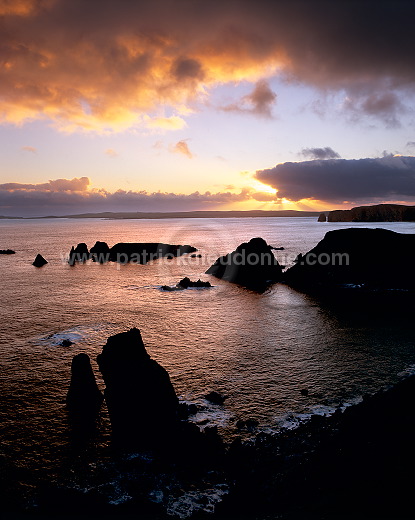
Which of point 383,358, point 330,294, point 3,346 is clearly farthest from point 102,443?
point 330,294

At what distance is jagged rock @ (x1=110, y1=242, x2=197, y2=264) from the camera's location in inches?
4520

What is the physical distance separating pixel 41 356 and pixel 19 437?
13.3 m

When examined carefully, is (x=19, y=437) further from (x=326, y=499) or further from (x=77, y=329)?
(x=77, y=329)

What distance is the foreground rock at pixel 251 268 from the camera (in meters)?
78.4

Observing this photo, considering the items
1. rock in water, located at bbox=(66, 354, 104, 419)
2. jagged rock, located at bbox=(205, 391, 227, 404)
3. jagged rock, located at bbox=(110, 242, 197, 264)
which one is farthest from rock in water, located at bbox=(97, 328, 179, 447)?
jagged rock, located at bbox=(110, 242, 197, 264)

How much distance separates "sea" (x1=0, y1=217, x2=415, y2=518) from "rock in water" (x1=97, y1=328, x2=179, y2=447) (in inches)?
74.0

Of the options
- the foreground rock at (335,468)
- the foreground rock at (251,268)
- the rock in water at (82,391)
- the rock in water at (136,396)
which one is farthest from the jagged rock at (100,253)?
the foreground rock at (335,468)

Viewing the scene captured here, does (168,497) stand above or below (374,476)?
below

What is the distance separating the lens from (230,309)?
54156mm

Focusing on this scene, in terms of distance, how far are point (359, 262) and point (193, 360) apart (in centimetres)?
5393

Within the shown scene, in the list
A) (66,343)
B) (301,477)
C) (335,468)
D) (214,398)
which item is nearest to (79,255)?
(66,343)

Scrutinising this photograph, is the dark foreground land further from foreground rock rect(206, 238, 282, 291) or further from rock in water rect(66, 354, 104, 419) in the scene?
foreground rock rect(206, 238, 282, 291)

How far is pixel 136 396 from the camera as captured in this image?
21.1 metres

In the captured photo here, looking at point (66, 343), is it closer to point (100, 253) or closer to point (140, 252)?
point (140, 252)
